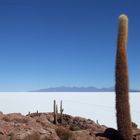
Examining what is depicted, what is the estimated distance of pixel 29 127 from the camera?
1864 cm

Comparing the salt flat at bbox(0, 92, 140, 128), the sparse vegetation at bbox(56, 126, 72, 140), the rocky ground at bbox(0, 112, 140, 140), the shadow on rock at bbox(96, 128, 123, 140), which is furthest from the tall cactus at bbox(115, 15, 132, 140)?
the salt flat at bbox(0, 92, 140, 128)

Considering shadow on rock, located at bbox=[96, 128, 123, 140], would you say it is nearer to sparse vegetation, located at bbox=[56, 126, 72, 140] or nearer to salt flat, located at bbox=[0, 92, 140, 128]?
sparse vegetation, located at bbox=[56, 126, 72, 140]

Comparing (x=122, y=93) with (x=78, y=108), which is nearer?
(x=122, y=93)

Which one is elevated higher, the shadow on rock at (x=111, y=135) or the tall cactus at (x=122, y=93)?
the tall cactus at (x=122, y=93)

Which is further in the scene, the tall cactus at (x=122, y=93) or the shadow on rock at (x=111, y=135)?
the shadow on rock at (x=111, y=135)

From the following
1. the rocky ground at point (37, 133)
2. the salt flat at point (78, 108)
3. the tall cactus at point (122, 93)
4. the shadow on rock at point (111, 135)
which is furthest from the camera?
the salt flat at point (78, 108)

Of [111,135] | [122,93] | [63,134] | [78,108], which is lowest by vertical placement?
[111,135]

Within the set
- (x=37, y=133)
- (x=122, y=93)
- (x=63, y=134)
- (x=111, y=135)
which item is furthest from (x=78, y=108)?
(x=37, y=133)

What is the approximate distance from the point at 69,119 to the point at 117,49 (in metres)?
10.3

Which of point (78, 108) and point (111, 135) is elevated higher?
point (78, 108)

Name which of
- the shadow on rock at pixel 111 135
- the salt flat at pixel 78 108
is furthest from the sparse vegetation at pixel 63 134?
the salt flat at pixel 78 108

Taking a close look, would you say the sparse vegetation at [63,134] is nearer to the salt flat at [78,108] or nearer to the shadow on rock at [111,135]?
the shadow on rock at [111,135]

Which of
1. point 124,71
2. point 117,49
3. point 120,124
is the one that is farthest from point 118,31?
point 120,124

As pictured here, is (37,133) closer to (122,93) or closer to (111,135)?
(111,135)
